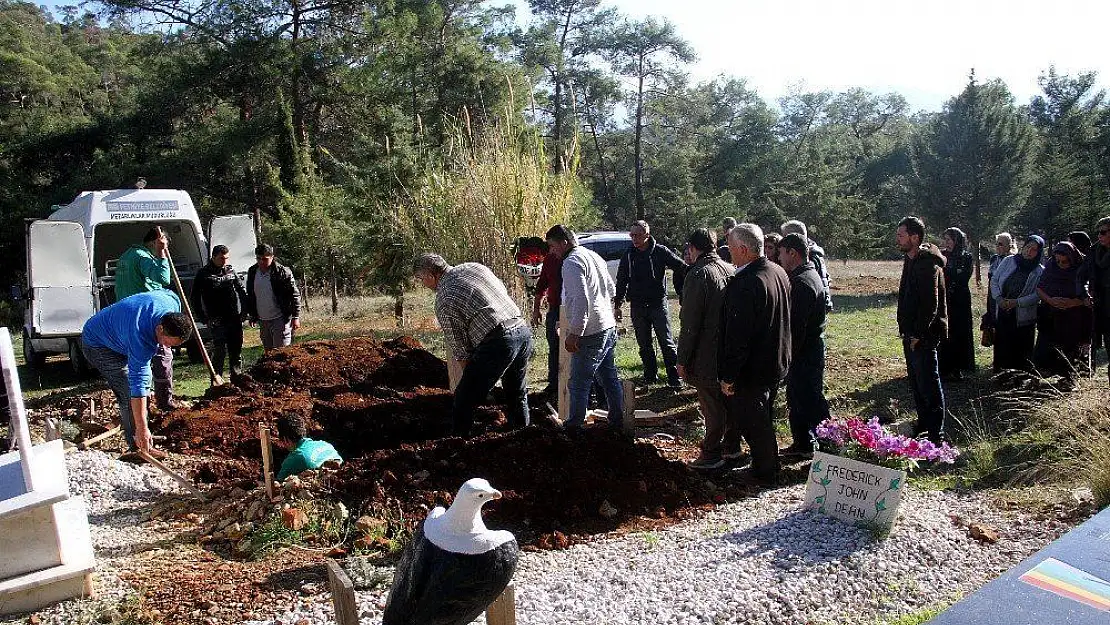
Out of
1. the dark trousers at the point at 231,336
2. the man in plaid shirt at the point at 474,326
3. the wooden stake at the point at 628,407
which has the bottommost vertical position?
the wooden stake at the point at 628,407

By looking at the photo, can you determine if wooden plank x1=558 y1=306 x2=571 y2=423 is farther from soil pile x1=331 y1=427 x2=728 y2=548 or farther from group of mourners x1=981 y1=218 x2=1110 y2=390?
group of mourners x1=981 y1=218 x2=1110 y2=390

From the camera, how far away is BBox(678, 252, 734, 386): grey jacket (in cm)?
597

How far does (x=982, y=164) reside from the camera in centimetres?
2336

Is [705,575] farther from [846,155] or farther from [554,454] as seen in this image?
[846,155]

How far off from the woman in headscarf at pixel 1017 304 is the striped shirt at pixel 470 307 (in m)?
5.20

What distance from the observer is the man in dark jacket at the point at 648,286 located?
8.70 meters

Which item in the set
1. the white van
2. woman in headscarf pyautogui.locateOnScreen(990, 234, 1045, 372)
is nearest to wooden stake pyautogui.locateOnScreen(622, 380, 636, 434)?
woman in headscarf pyautogui.locateOnScreen(990, 234, 1045, 372)

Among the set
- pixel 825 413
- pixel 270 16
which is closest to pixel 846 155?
pixel 270 16

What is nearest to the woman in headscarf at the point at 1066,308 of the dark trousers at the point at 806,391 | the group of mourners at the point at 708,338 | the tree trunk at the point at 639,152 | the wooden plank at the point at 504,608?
the group of mourners at the point at 708,338

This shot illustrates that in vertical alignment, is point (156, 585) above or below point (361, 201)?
below

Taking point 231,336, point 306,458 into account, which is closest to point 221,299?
point 231,336

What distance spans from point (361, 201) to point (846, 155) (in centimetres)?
3035

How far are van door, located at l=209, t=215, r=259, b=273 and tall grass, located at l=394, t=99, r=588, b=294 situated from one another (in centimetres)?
257

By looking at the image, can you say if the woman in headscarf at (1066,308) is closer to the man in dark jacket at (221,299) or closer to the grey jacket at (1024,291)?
the grey jacket at (1024,291)
